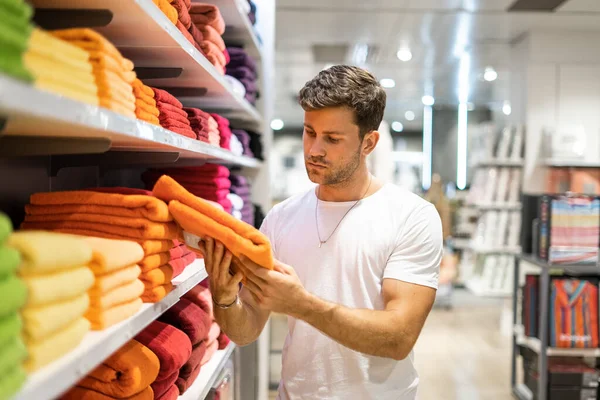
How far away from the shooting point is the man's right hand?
132cm

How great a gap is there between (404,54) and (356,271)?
19.6ft

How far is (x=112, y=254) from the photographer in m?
1.06

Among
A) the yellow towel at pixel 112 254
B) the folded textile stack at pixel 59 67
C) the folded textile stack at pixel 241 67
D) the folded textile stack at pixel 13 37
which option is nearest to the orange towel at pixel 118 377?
the yellow towel at pixel 112 254

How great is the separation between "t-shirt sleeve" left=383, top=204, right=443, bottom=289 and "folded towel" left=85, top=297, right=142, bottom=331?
843 millimetres

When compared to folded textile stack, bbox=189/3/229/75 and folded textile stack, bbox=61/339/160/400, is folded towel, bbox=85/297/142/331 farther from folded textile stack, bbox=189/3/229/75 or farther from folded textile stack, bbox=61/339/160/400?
folded textile stack, bbox=189/3/229/75

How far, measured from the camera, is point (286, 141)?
17.8 meters

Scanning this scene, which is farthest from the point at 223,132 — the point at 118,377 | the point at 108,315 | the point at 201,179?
the point at 108,315

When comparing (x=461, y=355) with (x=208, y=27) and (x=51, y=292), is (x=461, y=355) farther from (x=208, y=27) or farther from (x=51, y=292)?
(x=51, y=292)

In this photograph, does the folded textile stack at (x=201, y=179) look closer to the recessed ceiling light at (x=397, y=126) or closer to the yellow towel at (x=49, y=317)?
the yellow towel at (x=49, y=317)

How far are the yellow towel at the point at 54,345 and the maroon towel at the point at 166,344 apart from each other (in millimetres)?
537

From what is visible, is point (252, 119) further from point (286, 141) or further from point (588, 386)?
point (286, 141)

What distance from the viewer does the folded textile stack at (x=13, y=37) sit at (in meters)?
0.69

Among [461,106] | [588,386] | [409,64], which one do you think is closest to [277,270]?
[588,386]

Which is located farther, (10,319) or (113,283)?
(113,283)
